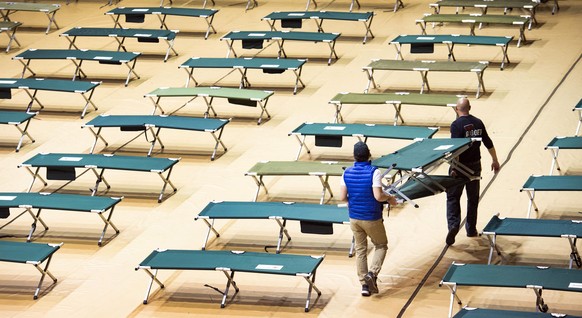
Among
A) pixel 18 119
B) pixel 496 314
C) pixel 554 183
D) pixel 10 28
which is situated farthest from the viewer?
pixel 10 28

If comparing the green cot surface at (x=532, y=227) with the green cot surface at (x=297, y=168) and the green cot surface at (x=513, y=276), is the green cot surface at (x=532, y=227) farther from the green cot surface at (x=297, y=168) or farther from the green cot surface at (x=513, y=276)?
the green cot surface at (x=297, y=168)

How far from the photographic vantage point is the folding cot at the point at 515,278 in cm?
869

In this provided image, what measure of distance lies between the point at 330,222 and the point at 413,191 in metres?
0.91

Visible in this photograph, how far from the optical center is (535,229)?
9688mm

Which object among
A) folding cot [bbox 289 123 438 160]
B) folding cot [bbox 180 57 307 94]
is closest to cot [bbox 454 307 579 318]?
folding cot [bbox 289 123 438 160]

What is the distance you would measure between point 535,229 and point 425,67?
5.18 m

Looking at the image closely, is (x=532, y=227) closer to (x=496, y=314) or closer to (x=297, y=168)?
(x=496, y=314)

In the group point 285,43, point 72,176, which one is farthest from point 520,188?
point 285,43

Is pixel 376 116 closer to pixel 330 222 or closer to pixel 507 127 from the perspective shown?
pixel 507 127

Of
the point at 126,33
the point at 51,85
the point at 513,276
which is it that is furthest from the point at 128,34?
the point at 513,276

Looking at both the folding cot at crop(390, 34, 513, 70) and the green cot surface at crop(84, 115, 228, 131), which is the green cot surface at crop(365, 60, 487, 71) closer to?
the folding cot at crop(390, 34, 513, 70)

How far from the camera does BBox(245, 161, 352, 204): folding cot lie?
11438mm

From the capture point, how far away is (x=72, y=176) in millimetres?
11961

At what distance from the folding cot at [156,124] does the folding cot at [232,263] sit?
3006mm
